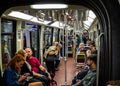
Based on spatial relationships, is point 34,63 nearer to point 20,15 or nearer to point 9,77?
point 9,77

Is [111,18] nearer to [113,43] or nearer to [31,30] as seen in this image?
[113,43]

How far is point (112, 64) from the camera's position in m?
3.11

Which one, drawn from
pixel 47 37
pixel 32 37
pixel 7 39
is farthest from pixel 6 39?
pixel 47 37

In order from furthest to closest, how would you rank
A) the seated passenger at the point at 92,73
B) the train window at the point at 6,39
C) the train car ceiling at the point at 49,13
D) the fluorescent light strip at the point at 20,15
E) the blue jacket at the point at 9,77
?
the train window at the point at 6,39, the fluorescent light strip at the point at 20,15, the train car ceiling at the point at 49,13, the seated passenger at the point at 92,73, the blue jacket at the point at 9,77

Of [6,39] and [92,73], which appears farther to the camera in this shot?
[6,39]

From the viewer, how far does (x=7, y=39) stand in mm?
7898

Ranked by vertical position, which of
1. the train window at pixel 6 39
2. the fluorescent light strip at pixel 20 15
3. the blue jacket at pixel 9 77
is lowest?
the blue jacket at pixel 9 77

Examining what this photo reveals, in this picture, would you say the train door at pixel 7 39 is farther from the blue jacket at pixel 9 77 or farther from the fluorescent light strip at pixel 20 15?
the blue jacket at pixel 9 77

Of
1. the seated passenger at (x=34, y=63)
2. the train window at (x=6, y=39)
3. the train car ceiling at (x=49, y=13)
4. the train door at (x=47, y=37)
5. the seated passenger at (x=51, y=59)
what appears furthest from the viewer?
the train door at (x=47, y=37)

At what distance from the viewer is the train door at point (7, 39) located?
756 cm

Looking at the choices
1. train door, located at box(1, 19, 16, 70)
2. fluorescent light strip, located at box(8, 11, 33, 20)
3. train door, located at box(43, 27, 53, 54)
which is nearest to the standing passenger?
fluorescent light strip, located at box(8, 11, 33, 20)

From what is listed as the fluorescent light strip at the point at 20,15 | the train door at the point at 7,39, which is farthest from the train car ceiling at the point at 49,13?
the train door at the point at 7,39

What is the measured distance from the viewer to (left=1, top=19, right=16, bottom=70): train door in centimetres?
756

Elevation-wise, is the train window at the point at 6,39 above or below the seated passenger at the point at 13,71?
above
